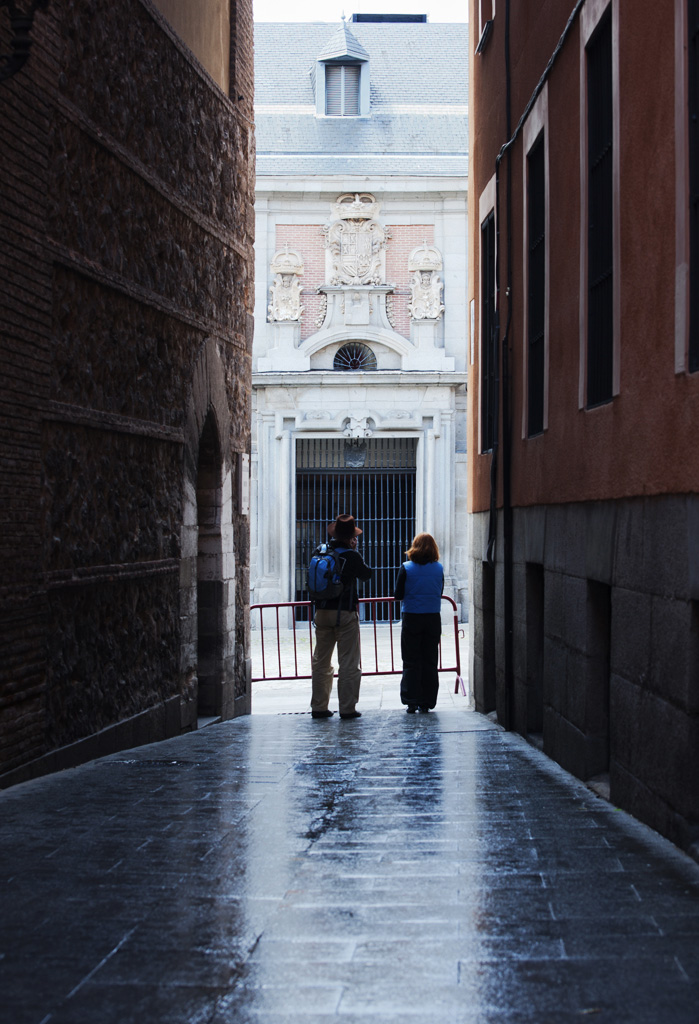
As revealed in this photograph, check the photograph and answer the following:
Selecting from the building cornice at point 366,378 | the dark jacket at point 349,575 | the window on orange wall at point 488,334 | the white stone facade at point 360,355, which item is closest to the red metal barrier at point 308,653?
the white stone facade at point 360,355

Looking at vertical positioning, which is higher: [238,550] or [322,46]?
[322,46]

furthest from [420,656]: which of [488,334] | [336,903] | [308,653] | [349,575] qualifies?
[308,653]

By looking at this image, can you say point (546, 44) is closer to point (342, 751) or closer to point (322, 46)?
Answer: point (342, 751)

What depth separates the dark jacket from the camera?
11328 millimetres

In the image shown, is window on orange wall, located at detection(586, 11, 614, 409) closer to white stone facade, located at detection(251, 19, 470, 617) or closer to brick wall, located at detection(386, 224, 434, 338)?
white stone facade, located at detection(251, 19, 470, 617)

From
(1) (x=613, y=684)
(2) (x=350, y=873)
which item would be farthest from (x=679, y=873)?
(1) (x=613, y=684)

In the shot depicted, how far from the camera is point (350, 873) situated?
4.98 m

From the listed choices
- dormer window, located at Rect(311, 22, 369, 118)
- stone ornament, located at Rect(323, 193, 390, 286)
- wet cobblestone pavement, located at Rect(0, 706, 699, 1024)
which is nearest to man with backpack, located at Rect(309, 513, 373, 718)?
wet cobblestone pavement, located at Rect(0, 706, 699, 1024)

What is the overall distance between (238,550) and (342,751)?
14.5 ft

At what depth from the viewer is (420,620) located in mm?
12539

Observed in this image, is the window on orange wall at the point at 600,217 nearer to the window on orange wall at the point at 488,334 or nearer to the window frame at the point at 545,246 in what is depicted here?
the window frame at the point at 545,246

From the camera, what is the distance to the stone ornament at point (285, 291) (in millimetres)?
26781

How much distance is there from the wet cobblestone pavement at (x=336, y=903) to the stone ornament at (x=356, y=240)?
20344 millimetres

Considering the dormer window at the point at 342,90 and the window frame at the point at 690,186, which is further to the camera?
the dormer window at the point at 342,90
